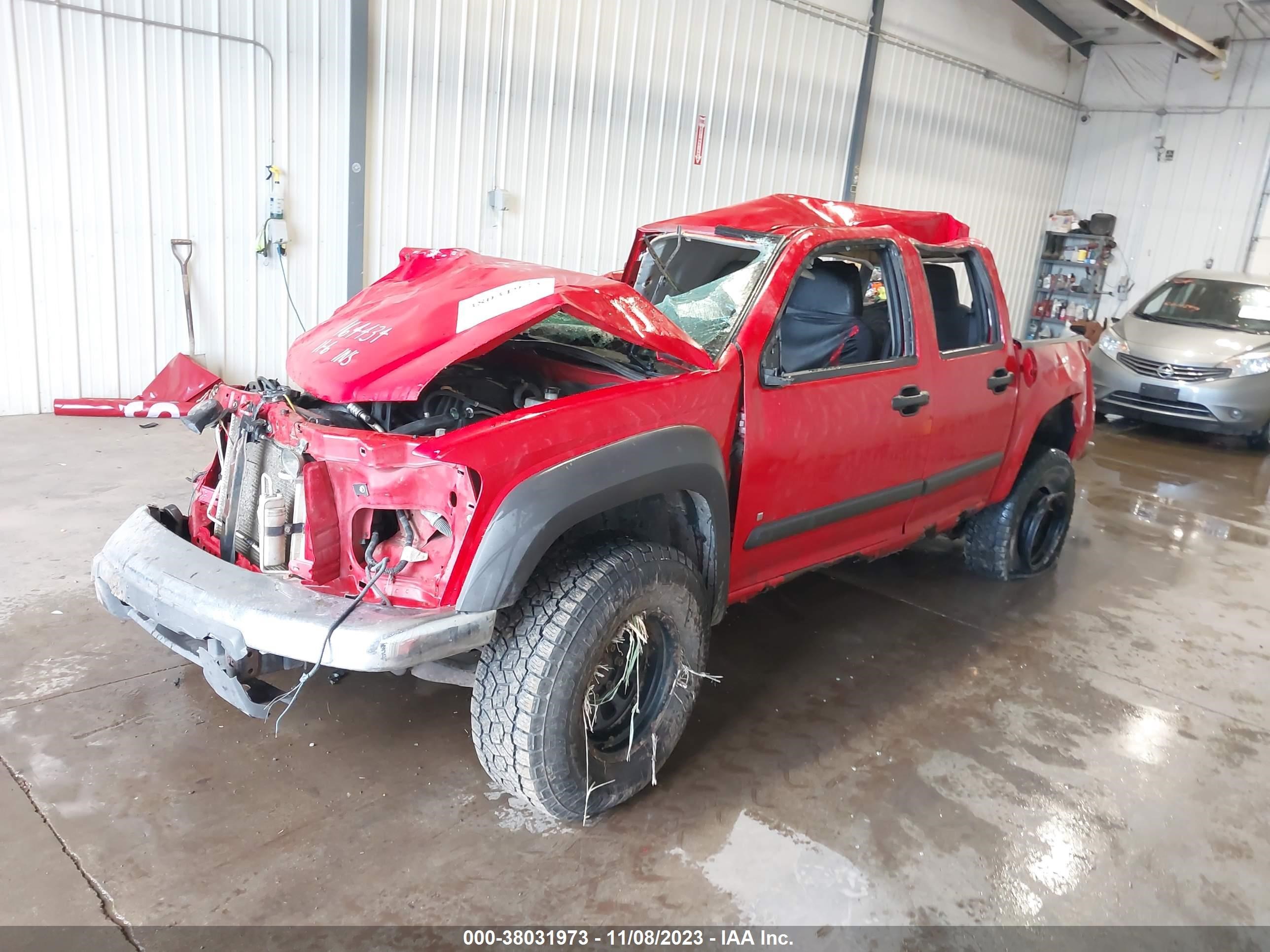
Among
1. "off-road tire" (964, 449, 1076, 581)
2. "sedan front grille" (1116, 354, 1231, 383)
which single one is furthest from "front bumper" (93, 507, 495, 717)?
"sedan front grille" (1116, 354, 1231, 383)

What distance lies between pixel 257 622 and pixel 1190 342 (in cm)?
895

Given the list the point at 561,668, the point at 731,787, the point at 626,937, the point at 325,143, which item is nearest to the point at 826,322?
the point at 731,787

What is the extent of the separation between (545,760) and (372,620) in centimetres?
59

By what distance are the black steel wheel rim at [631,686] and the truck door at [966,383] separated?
154 centimetres

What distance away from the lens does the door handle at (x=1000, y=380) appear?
3871 mm

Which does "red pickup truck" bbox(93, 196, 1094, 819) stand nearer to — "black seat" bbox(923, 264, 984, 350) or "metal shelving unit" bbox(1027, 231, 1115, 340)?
"black seat" bbox(923, 264, 984, 350)

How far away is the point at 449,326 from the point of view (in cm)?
242

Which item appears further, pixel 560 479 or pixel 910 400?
pixel 910 400

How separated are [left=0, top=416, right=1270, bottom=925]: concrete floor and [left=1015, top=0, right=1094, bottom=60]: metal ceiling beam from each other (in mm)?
10664

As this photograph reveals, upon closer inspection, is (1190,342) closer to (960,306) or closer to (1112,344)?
(1112,344)

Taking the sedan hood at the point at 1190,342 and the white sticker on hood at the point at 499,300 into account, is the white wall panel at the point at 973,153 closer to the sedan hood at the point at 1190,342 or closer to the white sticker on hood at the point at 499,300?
the sedan hood at the point at 1190,342

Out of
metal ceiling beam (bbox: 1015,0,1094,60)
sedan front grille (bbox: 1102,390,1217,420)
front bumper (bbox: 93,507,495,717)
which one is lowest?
sedan front grille (bbox: 1102,390,1217,420)

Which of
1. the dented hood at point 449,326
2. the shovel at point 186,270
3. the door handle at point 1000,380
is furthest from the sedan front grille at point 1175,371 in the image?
the shovel at point 186,270

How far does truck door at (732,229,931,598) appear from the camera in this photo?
9.43 ft
